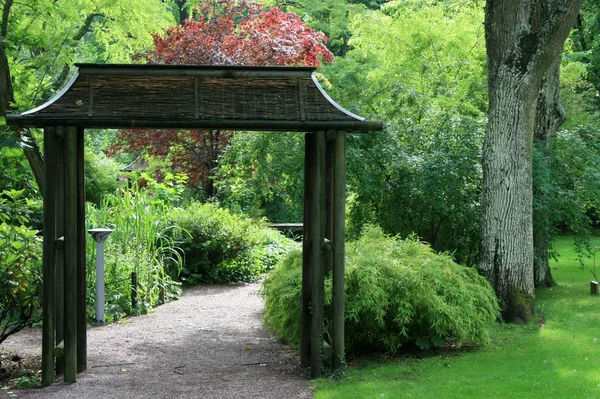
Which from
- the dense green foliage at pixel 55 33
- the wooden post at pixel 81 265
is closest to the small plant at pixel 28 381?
the wooden post at pixel 81 265

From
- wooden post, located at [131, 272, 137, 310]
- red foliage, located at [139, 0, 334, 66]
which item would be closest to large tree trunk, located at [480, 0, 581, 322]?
wooden post, located at [131, 272, 137, 310]

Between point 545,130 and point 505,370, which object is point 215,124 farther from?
point 545,130

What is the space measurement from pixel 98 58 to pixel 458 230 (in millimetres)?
22559

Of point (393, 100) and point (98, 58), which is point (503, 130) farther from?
point (98, 58)

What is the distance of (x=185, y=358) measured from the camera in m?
8.54

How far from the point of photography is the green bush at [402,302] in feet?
26.9

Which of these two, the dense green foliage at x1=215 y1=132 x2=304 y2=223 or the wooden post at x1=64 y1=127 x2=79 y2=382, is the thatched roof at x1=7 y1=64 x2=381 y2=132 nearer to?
the wooden post at x1=64 y1=127 x2=79 y2=382

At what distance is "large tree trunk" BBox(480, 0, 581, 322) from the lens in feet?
32.2

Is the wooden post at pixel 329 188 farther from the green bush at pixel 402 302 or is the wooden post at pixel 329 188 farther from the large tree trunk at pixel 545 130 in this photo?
the large tree trunk at pixel 545 130

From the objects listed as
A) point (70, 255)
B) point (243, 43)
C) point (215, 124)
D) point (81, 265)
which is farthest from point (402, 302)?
point (243, 43)

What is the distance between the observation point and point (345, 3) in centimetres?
3428

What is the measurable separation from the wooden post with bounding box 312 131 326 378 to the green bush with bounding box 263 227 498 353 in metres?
0.54

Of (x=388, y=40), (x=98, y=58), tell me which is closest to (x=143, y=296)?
(x=388, y=40)

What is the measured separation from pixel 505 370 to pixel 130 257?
20.6 ft
